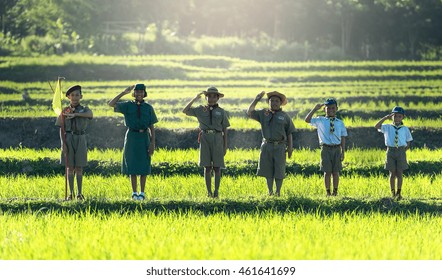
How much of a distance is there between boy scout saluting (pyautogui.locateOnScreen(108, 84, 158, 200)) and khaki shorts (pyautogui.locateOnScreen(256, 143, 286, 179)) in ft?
3.80

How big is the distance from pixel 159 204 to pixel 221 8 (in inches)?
1542

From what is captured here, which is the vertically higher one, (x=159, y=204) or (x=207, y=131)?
→ (x=207, y=131)

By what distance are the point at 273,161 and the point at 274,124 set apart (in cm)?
40

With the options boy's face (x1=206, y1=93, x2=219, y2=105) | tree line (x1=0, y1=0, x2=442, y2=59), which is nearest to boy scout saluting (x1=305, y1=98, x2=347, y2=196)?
boy's face (x1=206, y1=93, x2=219, y2=105)

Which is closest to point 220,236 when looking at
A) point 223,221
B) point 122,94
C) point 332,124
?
point 223,221

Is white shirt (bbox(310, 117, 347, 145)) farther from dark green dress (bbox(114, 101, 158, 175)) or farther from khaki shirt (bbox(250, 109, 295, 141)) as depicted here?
dark green dress (bbox(114, 101, 158, 175))

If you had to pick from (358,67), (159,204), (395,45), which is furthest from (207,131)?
(395,45)

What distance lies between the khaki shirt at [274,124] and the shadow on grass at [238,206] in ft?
2.52

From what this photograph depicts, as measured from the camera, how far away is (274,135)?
28.8 ft

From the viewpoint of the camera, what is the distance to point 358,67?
29.2 meters

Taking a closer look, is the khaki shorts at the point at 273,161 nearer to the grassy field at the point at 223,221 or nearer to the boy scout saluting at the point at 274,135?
the boy scout saluting at the point at 274,135

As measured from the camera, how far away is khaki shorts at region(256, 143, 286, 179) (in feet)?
28.9

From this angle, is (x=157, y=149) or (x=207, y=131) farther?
(x=157, y=149)
